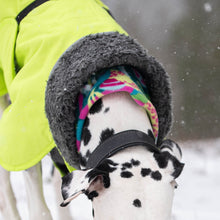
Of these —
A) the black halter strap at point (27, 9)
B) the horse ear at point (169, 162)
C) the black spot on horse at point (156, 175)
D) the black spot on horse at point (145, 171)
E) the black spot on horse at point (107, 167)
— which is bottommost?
the horse ear at point (169, 162)

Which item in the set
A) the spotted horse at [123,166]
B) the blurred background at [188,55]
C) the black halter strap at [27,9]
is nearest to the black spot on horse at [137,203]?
the spotted horse at [123,166]

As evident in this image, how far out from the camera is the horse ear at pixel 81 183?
50.3 inches

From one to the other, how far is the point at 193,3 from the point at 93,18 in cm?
239

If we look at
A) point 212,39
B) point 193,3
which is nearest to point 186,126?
point 212,39

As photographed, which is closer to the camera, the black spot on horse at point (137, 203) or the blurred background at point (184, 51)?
the black spot on horse at point (137, 203)

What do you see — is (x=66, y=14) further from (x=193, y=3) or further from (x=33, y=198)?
(x=193, y=3)

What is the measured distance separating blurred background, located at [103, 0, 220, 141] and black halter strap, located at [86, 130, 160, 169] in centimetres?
280

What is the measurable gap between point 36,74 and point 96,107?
400 mm

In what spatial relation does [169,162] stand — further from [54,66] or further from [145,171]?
[54,66]

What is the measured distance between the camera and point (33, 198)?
2.21 m

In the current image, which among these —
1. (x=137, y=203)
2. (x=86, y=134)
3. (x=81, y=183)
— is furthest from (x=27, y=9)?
(x=137, y=203)

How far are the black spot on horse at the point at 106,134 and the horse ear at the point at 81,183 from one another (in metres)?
0.16

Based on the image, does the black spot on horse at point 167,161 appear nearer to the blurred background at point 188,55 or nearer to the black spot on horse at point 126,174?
the black spot on horse at point 126,174

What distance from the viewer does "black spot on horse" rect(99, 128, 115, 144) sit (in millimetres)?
1477
